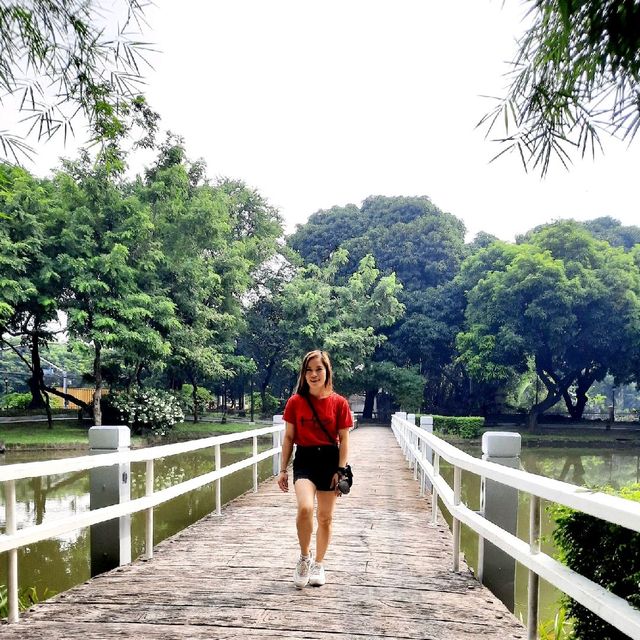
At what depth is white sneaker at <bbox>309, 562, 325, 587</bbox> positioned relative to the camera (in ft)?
14.9

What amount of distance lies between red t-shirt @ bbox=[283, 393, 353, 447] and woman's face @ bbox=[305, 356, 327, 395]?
0.10 meters

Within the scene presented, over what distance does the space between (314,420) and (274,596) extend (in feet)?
3.51

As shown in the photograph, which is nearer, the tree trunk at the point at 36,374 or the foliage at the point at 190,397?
the tree trunk at the point at 36,374

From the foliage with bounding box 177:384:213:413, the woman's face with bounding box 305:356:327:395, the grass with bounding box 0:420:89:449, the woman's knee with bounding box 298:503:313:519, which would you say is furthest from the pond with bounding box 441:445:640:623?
the foliage with bounding box 177:384:213:413

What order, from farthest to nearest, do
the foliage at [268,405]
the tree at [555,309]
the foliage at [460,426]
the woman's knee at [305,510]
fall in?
the foliage at [268,405]
the tree at [555,309]
the foliage at [460,426]
the woman's knee at [305,510]

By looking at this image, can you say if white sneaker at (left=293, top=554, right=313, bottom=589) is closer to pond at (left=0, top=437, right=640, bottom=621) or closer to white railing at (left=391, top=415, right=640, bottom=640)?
white railing at (left=391, top=415, right=640, bottom=640)

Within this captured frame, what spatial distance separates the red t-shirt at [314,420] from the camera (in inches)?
176

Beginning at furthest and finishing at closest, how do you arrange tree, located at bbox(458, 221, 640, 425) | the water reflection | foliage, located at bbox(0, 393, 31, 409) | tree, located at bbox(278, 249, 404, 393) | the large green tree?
the large green tree < tree, located at bbox(458, 221, 640, 425) < foliage, located at bbox(0, 393, 31, 409) < tree, located at bbox(278, 249, 404, 393) < the water reflection

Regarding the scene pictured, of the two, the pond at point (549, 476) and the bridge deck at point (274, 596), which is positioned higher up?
the bridge deck at point (274, 596)

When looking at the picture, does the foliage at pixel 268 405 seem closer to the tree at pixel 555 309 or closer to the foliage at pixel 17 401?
the tree at pixel 555 309

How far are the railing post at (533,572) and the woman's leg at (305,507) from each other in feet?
4.75

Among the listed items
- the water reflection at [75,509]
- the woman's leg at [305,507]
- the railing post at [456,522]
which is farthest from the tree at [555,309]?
the woman's leg at [305,507]

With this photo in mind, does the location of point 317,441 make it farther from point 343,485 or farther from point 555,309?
point 555,309

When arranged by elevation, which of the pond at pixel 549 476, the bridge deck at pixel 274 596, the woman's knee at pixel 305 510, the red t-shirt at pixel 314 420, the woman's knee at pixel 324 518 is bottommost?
the pond at pixel 549 476
